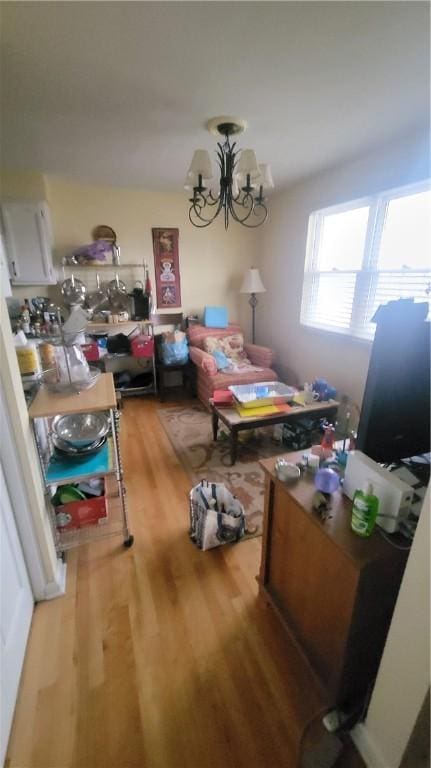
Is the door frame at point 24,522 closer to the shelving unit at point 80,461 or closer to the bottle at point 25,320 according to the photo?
the shelving unit at point 80,461

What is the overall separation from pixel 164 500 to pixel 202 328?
2385mm

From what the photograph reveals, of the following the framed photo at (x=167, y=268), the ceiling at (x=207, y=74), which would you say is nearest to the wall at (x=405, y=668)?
the ceiling at (x=207, y=74)

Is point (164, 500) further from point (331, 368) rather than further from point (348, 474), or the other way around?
point (331, 368)

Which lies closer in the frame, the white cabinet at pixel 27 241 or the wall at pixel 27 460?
the wall at pixel 27 460

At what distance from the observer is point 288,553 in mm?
1248

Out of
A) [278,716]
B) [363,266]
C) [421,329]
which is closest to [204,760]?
[278,716]

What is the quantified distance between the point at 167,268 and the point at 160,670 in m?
3.76

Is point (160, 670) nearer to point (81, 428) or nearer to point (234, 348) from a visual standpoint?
point (81, 428)

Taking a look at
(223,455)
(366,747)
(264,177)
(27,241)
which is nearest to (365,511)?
(366,747)

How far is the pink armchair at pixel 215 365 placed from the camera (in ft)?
10.5

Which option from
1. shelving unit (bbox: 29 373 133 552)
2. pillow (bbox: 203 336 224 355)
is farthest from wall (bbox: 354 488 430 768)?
pillow (bbox: 203 336 224 355)

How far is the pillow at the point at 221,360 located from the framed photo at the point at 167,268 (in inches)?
38.1

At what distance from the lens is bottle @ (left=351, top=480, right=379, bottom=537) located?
2.92ft

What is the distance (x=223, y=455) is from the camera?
8.60 ft
